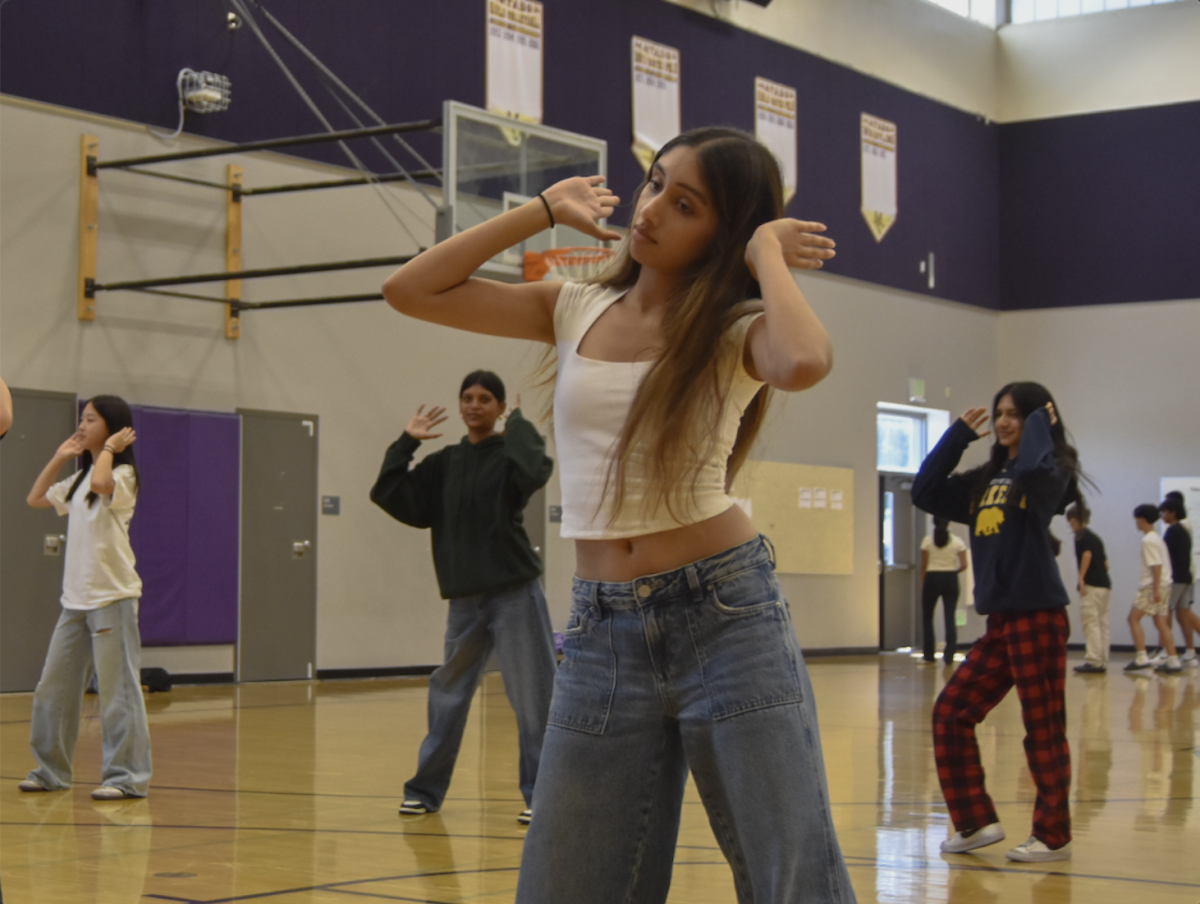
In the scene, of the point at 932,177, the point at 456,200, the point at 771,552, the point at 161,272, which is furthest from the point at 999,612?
the point at 932,177

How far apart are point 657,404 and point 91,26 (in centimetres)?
1156

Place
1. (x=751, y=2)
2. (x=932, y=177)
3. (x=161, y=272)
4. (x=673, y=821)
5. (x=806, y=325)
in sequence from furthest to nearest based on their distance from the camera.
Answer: (x=932, y=177), (x=751, y=2), (x=161, y=272), (x=673, y=821), (x=806, y=325)

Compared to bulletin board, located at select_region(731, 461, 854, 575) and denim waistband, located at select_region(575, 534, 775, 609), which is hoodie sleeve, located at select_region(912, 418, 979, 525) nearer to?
denim waistband, located at select_region(575, 534, 775, 609)

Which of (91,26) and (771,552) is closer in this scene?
(771,552)

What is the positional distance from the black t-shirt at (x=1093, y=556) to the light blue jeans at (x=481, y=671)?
36.9ft

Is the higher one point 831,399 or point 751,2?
point 751,2

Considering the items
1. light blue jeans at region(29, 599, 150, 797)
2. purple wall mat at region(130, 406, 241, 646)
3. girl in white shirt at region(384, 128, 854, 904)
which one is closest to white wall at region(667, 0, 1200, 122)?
purple wall mat at region(130, 406, 241, 646)

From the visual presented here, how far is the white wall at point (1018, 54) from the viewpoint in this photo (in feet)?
68.7

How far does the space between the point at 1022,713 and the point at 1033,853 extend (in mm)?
505

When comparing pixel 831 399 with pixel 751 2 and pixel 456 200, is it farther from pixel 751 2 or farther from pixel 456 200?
pixel 456 200

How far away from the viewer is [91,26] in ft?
40.6

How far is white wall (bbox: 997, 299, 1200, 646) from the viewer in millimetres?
21562

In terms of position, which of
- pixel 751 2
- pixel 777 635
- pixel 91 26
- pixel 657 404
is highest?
pixel 751 2

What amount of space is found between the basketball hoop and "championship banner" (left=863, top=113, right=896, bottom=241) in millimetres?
9588
